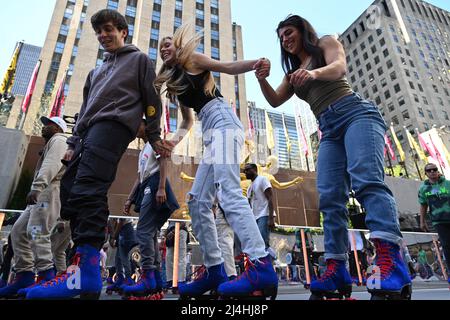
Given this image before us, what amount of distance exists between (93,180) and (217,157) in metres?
0.85

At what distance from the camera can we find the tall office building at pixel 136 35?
3003 centimetres

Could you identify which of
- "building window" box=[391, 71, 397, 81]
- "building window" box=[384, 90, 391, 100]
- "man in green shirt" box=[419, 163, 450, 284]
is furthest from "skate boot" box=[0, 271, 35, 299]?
"building window" box=[391, 71, 397, 81]

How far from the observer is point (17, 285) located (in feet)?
9.70

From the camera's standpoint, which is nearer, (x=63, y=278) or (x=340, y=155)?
(x=63, y=278)

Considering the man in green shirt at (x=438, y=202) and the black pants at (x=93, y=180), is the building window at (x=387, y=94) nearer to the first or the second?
the man in green shirt at (x=438, y=202)

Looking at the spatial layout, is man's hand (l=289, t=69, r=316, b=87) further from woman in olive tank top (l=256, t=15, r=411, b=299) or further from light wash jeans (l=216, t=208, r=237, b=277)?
light wash jeans (l=216, t=208, r=237, b=277)

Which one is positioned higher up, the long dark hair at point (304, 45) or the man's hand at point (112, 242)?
the long dark hair at point (304, 45)

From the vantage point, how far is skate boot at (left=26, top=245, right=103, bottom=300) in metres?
1.54

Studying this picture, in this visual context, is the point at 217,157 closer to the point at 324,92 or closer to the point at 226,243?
the point at 324,92

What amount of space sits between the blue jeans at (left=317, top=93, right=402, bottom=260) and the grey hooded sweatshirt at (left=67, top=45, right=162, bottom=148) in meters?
1.32

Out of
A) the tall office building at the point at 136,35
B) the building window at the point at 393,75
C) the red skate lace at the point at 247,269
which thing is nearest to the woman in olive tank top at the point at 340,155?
the red skate lace at the point at 247,269

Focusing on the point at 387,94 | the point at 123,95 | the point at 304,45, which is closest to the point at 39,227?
the point at 123,95

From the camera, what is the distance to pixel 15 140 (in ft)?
32.7

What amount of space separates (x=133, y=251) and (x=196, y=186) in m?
2.45
